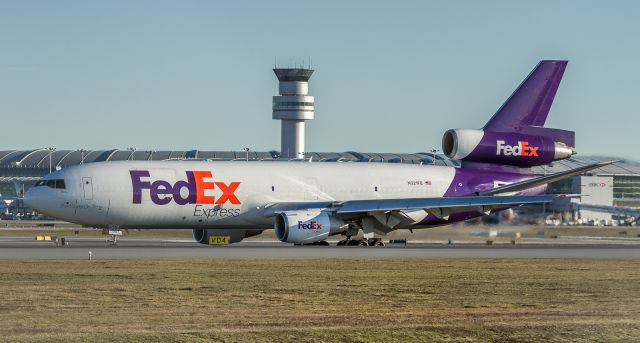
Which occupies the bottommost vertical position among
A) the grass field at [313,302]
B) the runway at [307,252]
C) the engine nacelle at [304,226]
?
the grass field at [313,302]

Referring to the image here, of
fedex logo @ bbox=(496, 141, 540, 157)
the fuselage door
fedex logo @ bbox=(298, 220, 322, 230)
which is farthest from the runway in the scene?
fedex logo @ bbox=(496, 141, 540, 157)

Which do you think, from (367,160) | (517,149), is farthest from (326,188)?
(367,160)

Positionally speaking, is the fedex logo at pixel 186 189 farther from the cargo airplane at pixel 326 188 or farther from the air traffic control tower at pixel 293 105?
the air traffic control tower at pixel 293 105

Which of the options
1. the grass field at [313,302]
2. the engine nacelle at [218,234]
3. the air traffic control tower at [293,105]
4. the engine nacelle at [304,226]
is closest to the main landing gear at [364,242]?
the engine nacelle at [304,226]

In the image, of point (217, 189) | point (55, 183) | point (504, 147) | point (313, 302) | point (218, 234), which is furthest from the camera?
point (504, 147)

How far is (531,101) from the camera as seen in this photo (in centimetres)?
6444

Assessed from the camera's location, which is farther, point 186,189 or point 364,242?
point 364,242

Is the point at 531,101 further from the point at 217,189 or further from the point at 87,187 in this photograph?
the point at 87,187

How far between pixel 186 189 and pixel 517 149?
64.2ft

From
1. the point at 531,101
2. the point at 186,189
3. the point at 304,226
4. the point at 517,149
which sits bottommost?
the point at 304,226

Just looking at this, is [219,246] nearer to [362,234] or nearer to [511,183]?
[362,234]

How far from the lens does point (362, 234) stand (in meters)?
60.4

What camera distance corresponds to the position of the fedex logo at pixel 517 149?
63625 mm

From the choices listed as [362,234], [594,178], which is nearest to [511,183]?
[362,234]
